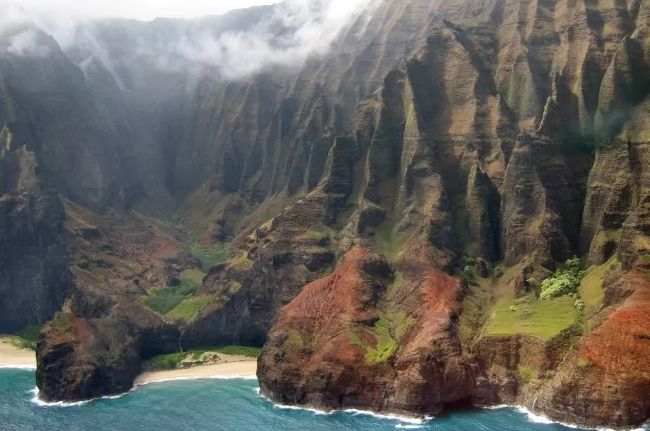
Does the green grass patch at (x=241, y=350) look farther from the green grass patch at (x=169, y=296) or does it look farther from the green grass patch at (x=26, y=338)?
the green grass patch at (x=26, y=338)

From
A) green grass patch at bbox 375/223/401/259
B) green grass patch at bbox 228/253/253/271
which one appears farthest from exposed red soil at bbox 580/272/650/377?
green grass patch at bbox 228/253/253/271

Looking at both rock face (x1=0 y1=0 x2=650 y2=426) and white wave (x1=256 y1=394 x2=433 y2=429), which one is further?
rock face (x1=0 y1=0 x2=650 y2=426)

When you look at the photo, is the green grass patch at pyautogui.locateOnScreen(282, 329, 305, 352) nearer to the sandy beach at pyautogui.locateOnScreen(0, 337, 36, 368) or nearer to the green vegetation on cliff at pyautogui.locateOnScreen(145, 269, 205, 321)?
the green vegetation on cliff at pyautogui.locateOnScreen(145, 269, 205, 321)

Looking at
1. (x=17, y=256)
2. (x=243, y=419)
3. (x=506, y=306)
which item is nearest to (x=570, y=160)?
(x=506, y=306)

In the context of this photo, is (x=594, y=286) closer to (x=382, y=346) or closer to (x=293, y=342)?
(x=382, y=346)

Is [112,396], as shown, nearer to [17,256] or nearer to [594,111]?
[17,256]

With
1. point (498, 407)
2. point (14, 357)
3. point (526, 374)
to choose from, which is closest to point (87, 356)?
point (14, 357)
